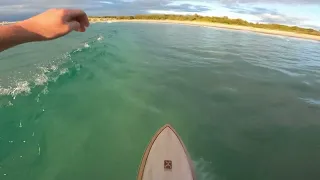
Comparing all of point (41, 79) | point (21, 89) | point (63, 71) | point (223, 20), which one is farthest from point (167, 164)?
point (223, 20)

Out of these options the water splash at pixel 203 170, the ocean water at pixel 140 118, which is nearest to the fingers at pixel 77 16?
the ocean water at pixel 140 118

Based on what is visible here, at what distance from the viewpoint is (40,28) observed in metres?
1.62

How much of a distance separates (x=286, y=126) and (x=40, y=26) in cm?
1139

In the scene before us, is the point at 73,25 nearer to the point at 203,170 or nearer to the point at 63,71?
the point at 203,170

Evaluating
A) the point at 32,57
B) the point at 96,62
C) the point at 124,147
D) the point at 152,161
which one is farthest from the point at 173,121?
the point at 32,57

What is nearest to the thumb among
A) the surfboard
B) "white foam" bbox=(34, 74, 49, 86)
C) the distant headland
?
the surfboard

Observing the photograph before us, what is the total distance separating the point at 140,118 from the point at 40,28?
945cm

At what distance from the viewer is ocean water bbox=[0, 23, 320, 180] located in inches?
317

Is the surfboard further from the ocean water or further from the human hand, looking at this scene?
the human hand

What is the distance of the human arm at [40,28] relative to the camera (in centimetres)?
151

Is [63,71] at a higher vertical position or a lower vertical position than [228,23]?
lower

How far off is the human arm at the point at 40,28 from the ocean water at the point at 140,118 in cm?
644

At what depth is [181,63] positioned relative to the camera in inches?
883

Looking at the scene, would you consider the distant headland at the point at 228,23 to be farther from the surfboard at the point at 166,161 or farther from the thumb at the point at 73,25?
the thumb at the point at 73,25
